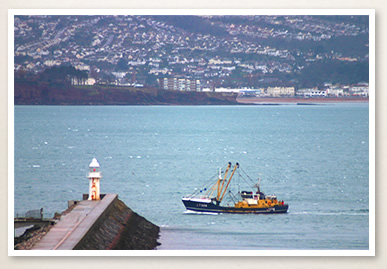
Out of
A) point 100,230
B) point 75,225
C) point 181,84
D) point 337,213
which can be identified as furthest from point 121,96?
point 337,213

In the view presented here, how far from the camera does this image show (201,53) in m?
13.0

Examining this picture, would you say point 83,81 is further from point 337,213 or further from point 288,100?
point 337,213

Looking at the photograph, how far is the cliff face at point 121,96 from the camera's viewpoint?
45.1ft

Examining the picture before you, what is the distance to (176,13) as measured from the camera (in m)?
9.93

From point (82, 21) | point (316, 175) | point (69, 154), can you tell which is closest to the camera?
point (82, 21)

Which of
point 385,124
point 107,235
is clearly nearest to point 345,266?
point 385,124

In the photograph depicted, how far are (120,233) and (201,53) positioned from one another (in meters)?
3.18

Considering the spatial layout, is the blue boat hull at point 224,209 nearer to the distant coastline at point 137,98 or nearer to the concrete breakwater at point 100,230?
the concrete breakwater at point 100,230

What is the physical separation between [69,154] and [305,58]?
33.0 ft

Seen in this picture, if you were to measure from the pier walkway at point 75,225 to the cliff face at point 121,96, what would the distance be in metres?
1.94

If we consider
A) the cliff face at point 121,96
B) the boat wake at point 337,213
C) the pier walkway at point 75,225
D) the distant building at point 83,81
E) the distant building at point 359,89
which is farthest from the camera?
the cliff face at point 121,96

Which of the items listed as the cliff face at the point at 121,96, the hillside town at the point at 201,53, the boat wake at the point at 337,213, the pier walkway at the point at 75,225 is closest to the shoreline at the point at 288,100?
the hillside town at the point at 201,53

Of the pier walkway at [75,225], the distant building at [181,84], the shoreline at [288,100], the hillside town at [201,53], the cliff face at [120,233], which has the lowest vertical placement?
the cliff face at [120,233]

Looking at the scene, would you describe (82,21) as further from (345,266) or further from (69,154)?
(69,154)
